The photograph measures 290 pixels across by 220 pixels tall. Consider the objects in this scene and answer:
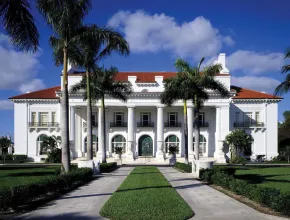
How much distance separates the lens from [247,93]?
5697 centimetres

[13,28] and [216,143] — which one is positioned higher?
[13,28]

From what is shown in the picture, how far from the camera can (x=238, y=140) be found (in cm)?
4919

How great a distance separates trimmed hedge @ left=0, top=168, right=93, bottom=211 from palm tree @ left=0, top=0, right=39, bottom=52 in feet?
17.1

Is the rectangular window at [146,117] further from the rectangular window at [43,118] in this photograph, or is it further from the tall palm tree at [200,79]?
the tall palm tree at [200,79]

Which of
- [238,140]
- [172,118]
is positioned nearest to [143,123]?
[172,118]

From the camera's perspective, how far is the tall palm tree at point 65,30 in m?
20.1

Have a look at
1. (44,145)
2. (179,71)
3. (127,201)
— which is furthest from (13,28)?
(44,145)

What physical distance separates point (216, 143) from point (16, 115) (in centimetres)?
2828

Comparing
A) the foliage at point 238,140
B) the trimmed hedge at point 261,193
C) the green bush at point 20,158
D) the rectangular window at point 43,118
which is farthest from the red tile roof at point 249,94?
the trimmed hedge at point 261,193

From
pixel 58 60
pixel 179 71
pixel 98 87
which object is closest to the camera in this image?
pixel 58 60

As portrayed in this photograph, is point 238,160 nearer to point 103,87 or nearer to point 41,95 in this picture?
point 103,87

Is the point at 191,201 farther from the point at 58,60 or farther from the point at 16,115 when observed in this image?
the point at 16,115

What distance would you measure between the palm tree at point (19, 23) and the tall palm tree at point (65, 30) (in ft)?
13.2

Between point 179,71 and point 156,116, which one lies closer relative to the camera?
point 179,71
